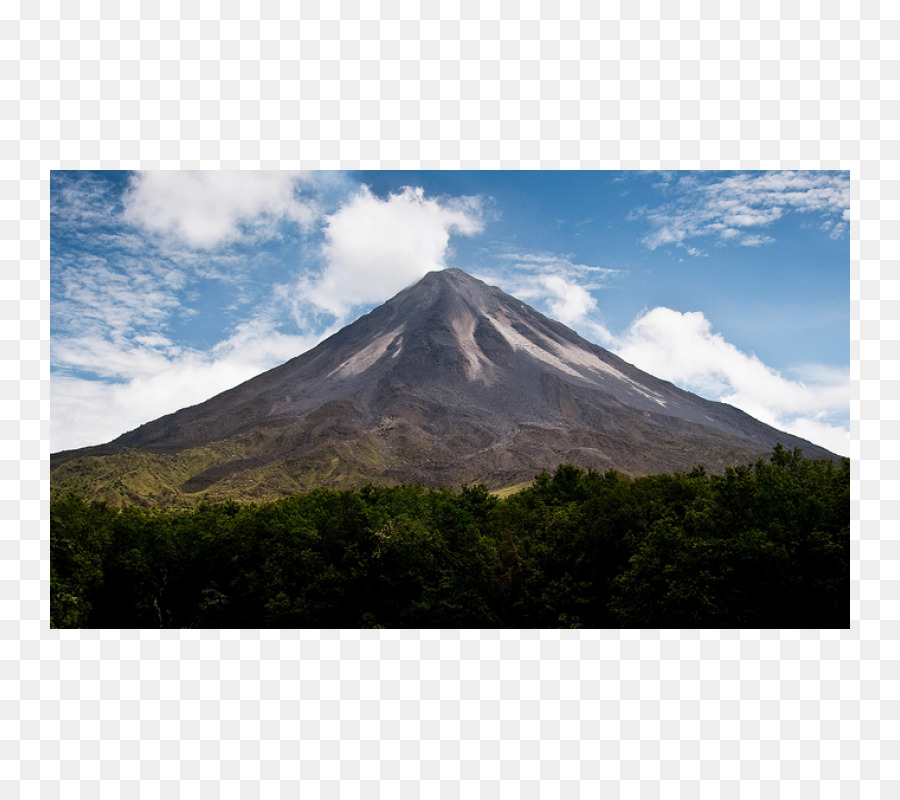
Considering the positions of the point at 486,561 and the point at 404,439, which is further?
the point at 404,439

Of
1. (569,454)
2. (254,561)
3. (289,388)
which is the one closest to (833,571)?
(254,561)

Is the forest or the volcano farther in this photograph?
the volcano

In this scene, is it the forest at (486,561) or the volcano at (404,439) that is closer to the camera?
the forest at (486,561)

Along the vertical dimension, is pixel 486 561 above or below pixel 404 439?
above

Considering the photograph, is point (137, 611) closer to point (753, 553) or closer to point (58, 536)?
point (58, 536)
